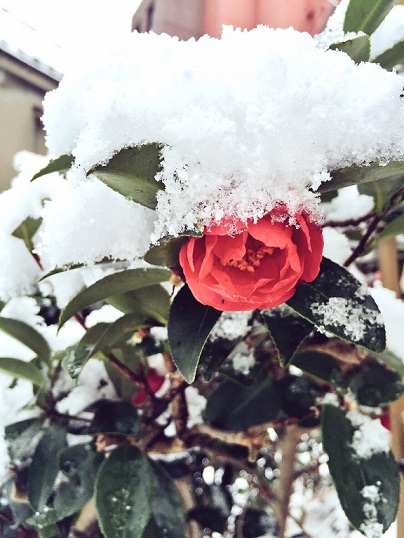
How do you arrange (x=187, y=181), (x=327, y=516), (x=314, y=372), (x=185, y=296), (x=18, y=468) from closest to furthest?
(x=187, y=181)
(x=185, y=296)
(x=314, y=372)
(x=18, y=468)
(x=327, y=516)

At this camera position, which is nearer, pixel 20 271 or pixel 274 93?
pixel 274 93

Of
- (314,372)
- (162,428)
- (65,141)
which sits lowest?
(162,428)

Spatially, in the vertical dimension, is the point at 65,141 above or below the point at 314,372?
above

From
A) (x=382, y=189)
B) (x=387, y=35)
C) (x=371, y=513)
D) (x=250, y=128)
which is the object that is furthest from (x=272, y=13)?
(x=371, y=513)

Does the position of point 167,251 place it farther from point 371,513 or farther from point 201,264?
point 371,513

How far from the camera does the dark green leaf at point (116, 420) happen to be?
642mm

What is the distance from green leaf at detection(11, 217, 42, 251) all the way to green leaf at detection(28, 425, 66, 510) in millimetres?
268

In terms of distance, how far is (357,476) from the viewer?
0.58 meters

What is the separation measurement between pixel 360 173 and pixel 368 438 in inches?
15.1

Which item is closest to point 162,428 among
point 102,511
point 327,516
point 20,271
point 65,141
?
point 102,511

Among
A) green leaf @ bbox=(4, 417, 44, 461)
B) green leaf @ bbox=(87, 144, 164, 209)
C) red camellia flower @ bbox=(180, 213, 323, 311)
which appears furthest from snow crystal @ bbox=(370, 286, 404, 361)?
green leaf @ bbox=(4, 417, 44, 461)

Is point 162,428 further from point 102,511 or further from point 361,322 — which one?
point 361,322

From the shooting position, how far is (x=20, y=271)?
68cm

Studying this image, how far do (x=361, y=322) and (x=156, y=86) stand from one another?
0.87 ft
